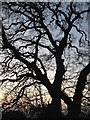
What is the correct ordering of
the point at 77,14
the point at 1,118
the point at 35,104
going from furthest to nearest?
the point at 77,14 < the point at 35,104 < the point at 1,118

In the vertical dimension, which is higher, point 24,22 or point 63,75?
point 24,22

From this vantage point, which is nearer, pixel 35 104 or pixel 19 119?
pixel 19 119

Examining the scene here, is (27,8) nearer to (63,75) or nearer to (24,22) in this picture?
(24,22)

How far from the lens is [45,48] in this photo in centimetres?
1673

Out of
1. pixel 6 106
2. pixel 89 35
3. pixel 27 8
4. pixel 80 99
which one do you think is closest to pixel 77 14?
pixel 89 35

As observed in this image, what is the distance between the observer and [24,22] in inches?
637

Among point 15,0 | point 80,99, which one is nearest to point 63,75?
point 80,99

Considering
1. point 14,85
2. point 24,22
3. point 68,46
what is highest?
point 24,22

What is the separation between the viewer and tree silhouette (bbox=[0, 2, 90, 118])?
50.7ft

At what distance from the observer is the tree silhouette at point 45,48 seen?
608 inches

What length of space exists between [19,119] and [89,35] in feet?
16.1

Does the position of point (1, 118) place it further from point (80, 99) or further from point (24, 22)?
point (24, 22)

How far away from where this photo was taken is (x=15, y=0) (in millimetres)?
15469

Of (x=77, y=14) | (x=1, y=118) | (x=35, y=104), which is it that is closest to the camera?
(x=1, y=118)
